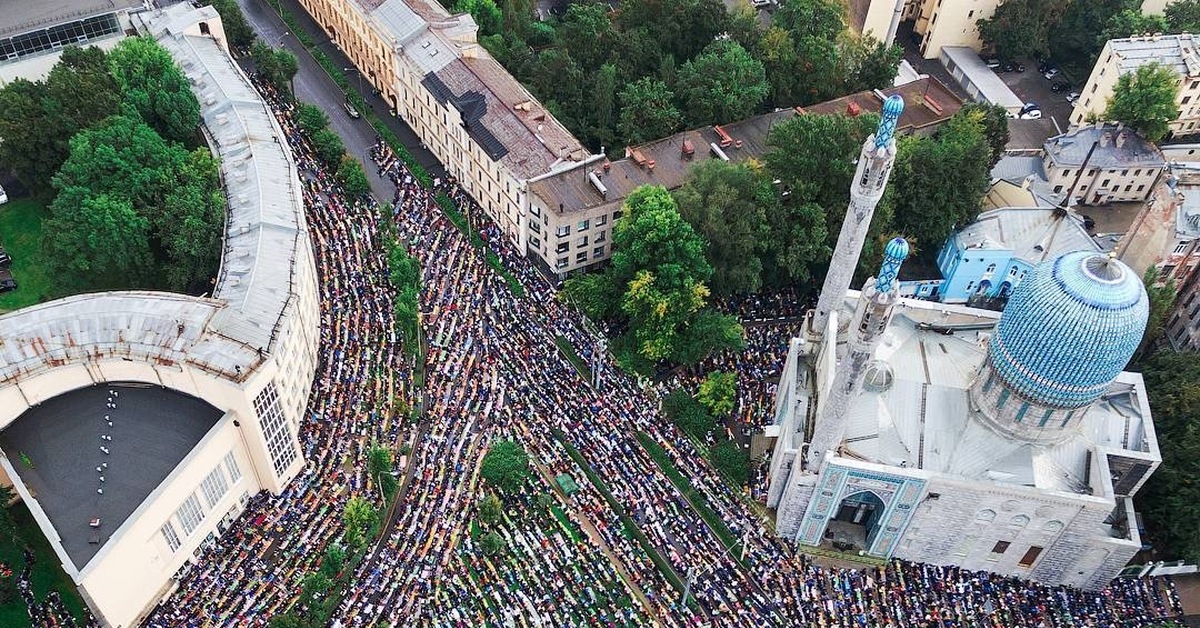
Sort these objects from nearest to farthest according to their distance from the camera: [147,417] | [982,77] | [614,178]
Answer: [147,417]
[614,178]
[982,77]

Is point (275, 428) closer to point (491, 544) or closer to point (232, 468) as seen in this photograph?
point (232, 468)

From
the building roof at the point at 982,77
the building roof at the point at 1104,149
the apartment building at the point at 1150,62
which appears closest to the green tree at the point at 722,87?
the building roof at the point at 1104,149

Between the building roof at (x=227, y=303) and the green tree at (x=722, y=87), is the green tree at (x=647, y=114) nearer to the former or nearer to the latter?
the green tree at (x=722, y=87)

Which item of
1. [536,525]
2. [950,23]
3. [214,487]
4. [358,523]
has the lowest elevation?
[536,525]

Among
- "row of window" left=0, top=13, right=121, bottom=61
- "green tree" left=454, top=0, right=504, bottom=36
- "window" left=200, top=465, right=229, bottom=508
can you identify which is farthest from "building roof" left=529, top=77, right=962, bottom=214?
"row of window" left=0, top=13, right=121, bottom=61

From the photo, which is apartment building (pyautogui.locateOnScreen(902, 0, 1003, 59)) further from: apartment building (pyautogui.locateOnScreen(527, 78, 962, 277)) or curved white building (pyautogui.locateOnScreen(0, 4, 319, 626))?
curved white building (pyautogui.locateOnScreen(0, 4, 319, 626))

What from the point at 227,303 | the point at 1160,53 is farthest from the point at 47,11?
the point at 1160,53

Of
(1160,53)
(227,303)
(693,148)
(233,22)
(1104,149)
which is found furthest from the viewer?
(233,22)
